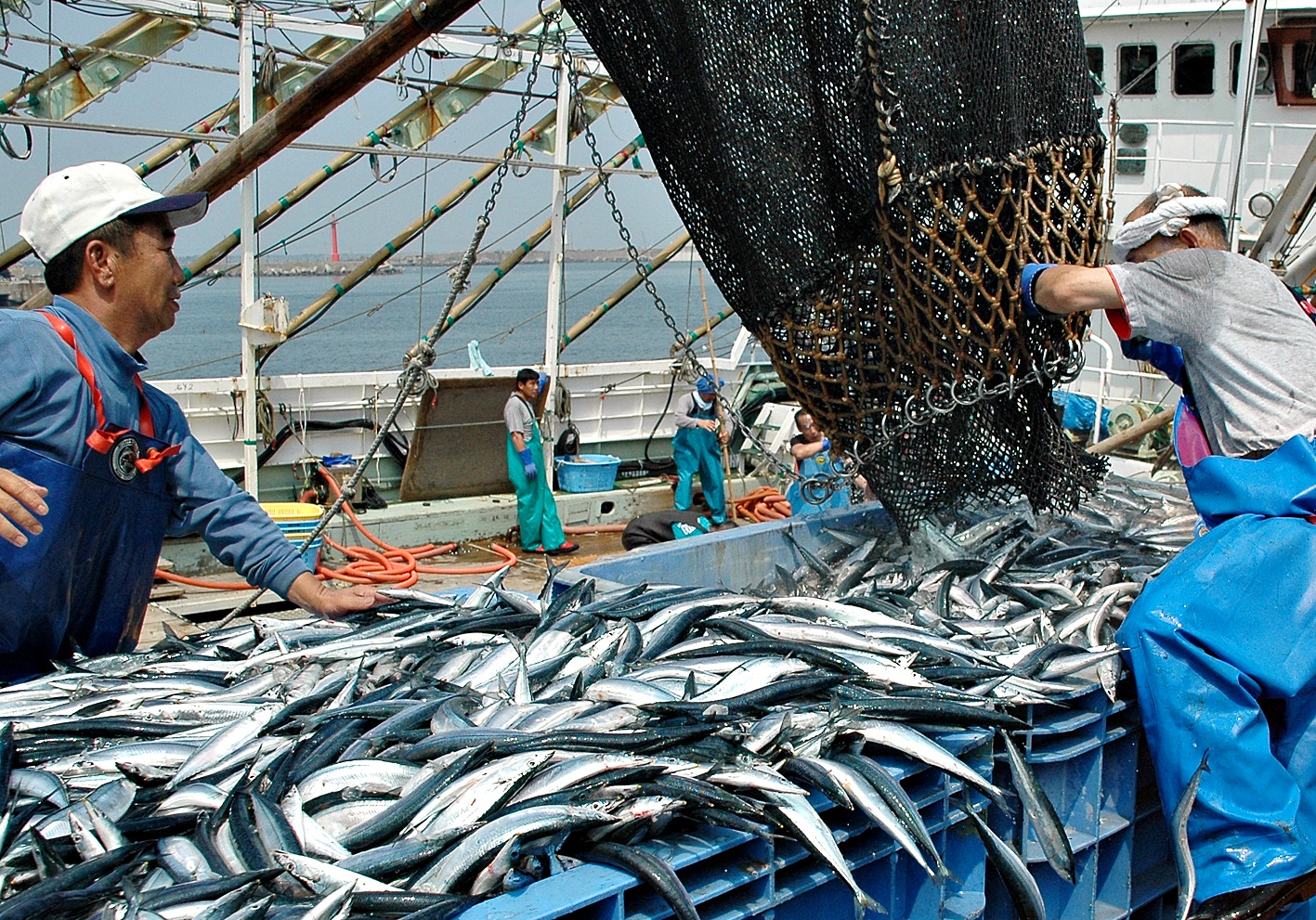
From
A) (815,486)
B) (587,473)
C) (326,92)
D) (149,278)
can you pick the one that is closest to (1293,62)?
(587,473)

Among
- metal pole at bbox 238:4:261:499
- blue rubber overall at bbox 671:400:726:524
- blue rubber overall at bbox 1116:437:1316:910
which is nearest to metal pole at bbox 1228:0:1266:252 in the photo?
blue rubber overall at bbox 671:400:726:524

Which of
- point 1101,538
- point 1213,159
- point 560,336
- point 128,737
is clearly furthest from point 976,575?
point 1213,159

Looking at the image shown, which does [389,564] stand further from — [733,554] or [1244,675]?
[1244,675]

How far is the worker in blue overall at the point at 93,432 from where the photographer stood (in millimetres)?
2814

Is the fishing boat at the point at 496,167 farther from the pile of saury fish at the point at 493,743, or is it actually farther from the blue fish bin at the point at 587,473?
the pile of saury fish at the point at 493,743

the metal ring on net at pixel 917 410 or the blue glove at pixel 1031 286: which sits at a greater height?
the blue glove at pixel 1031 286

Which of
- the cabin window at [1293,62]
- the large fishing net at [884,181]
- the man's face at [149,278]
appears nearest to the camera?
the man's face at [149,278]

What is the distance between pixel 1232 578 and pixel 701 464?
9.24 meters

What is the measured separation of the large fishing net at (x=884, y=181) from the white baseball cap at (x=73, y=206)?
1.68 meters

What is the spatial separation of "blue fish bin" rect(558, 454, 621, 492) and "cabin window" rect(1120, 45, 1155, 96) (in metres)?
8.67

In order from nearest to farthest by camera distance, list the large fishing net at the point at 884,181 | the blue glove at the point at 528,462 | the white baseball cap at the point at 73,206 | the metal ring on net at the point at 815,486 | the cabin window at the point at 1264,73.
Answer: the white baseball cap at the point at 73,206 < the large fishing net at the point at 884,181 < the metal ring on net at the point at 815,486 < the blue glove at the point at 528,462 < the cabin window at the point at 1264,73

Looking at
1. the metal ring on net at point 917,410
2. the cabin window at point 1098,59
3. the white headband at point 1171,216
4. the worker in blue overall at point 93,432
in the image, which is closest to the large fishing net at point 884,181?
the metal ring on net at point 917,410

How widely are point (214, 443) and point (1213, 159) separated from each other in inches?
497

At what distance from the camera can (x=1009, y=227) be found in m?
3.94
